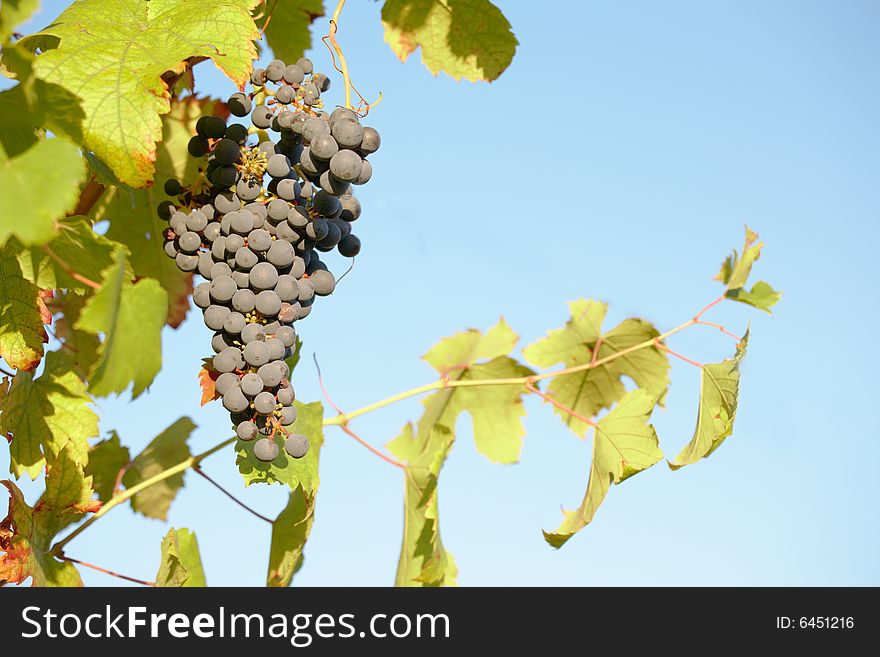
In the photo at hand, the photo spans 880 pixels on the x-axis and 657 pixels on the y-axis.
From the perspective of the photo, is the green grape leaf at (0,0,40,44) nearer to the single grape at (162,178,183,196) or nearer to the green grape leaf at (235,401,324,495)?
the single grape at (162,178,183,196)

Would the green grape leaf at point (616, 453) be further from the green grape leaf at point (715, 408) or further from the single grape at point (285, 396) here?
the single grape at point (285, 396)

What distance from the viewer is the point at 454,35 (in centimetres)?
117

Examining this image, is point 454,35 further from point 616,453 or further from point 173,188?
point 616,453

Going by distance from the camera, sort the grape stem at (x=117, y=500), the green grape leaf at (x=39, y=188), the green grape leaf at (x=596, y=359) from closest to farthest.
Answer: the green grape leaf at (x=39, y=188) < the grape stem at (x=117, y=500) < the green grape leaf at (x=596, y=359)

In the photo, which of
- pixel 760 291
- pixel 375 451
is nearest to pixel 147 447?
pixel 375 451

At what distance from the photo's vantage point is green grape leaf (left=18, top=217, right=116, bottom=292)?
81 cm

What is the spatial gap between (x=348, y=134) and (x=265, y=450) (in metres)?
0.33

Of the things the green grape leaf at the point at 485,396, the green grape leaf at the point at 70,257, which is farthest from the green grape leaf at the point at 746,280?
the green grape leaf at the point at 70,257

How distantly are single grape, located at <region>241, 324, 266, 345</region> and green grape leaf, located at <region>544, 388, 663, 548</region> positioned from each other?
47cm

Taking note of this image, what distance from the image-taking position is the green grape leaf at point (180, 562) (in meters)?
1.07

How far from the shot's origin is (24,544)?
100cm

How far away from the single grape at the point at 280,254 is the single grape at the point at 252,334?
0.07 meters

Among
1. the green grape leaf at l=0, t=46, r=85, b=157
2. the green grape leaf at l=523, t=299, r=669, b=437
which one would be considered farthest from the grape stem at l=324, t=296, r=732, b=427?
the green grape leaf at l=0, t=46, r=85, b=157
